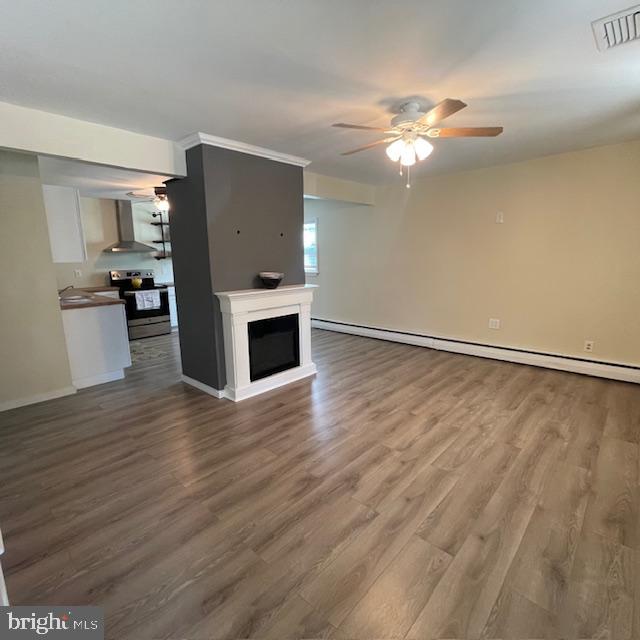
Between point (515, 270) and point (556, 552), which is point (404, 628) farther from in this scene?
point (515, 270)

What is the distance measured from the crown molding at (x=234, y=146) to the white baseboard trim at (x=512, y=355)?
9.82 ft

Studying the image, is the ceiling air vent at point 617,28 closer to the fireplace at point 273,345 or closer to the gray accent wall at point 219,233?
the gray accent wall at point 219,233

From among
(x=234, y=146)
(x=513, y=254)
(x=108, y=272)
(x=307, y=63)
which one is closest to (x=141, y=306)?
(x=108, y=272)

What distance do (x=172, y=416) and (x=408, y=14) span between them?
10.6 ft

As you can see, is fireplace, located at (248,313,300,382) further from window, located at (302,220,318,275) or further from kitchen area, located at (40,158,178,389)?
window, located at (302,220,318,275)

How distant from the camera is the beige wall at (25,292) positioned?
10.2 ft

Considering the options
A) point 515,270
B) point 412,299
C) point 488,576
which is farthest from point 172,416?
point 515,270

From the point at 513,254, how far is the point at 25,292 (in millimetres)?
5366

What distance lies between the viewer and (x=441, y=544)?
67.0 inches

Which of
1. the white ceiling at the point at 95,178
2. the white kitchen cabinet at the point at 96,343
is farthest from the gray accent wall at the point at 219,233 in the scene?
the white kitchen cabinet at the point at 96,343

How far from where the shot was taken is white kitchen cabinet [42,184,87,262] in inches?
145

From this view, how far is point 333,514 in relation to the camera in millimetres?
1903

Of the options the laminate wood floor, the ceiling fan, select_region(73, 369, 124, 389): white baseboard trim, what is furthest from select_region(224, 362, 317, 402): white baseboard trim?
the ceiling fan

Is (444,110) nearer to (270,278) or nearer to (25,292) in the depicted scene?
(270,278)
